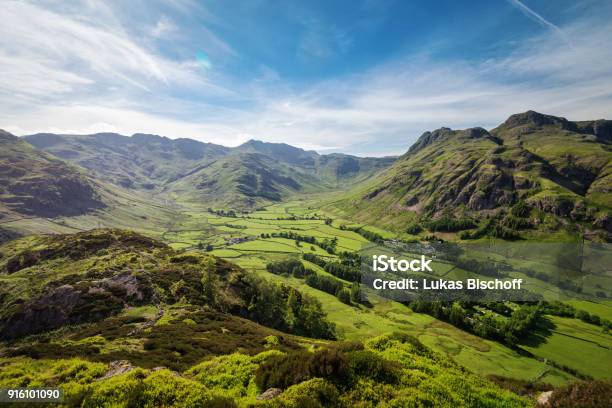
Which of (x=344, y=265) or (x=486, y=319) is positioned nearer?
(x=486, y=319)

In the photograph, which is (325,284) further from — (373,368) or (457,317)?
(373,368)

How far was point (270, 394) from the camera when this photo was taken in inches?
668

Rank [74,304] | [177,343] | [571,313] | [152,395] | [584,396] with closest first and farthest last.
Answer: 1. [584,396]
2. [152,395]
3. [177,343]
4. [74,304]
5. [571,313]

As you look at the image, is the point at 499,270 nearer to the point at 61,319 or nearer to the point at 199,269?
the point at 199,269

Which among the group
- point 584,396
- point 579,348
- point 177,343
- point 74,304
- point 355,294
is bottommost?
point 579,348

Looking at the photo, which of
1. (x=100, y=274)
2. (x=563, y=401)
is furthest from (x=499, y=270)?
(x=100, y=274)

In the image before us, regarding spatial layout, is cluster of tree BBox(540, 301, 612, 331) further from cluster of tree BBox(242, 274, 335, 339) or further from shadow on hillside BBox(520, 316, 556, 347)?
cluster of tree BBox(242, 274, 335, 339)

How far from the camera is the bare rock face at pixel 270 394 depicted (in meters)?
16.7

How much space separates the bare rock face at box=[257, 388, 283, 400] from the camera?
54.8ft

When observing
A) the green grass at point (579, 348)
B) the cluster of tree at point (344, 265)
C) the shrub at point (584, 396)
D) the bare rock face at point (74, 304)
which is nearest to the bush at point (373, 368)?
the shrub at point (584, 396)

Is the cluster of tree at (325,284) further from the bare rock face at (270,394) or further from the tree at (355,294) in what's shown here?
the bare rock face at (270,394)

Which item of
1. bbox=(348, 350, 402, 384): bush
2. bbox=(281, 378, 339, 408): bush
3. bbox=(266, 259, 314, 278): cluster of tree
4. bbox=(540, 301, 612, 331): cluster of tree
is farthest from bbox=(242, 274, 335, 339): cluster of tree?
bbox=(540, 301, 612, 331): cluster of tree

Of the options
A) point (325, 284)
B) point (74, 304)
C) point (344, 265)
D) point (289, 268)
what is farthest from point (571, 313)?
point (74, 304)

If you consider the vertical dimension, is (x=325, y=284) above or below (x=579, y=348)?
above
